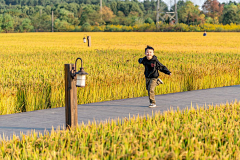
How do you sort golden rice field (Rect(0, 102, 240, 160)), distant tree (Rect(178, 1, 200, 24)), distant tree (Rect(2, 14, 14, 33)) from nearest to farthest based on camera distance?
1. golden rice field (Rect(0, 102, 240, 160))
2. distant tree (Rect(2, 14, 14, 33))
3. distant tree (Rect(178, 1, 200, 24))

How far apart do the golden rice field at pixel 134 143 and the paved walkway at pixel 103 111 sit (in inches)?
25.7

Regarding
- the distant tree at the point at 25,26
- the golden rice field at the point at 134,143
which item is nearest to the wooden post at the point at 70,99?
the golden rice field at the point at 134,143

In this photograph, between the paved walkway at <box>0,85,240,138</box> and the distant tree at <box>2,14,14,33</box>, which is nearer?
the paved walkway at <box>0,85,240,138</box>

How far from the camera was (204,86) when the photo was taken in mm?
12180

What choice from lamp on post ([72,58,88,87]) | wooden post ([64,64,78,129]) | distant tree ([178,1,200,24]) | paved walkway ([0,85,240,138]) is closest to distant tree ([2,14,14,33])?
distant tree ([178,1,200,24])

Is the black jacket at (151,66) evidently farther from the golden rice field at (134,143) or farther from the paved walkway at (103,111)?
the golden rice field at (134,143)

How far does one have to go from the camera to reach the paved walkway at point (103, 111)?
642 cm

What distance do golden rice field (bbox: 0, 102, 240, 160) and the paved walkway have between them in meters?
0.65

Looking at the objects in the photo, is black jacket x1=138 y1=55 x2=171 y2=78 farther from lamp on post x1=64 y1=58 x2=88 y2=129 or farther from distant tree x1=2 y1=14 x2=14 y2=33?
distant tree x1=2 y1=14 x2=14 y2=33

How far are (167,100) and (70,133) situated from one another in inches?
173

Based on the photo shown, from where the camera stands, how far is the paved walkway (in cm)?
642

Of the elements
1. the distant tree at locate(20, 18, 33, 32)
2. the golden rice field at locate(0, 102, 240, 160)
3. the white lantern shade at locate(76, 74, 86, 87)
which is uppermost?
the distant tree at locate(20, 18, 33, 32)

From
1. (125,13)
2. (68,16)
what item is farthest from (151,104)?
(125,13)

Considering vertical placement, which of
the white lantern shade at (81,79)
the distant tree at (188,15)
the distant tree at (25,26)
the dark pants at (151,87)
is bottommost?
the dark pants at (151,87)
